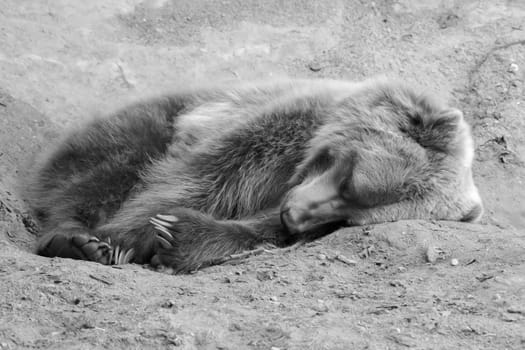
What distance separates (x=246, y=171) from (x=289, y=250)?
0.62 m

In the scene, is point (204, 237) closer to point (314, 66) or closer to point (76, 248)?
point (76, 248)

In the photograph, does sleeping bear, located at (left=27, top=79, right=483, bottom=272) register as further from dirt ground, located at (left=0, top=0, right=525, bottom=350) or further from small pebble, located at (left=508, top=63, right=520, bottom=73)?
small pebble, located at (left=508, top=63, right=520, bottom=73)

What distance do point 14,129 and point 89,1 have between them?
Answer: 1.71m

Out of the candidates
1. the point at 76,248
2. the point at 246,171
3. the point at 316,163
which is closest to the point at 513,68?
the point at 316,163

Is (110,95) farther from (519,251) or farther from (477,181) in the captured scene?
(519,251)

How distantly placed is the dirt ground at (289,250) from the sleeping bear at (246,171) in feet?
0.59

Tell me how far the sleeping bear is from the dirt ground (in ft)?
0.59

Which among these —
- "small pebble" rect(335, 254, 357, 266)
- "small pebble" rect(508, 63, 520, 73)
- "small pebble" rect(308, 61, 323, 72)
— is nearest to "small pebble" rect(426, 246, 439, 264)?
"small pebble" rect(335, 254, 357, 266)

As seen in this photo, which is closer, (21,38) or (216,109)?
(216,109)

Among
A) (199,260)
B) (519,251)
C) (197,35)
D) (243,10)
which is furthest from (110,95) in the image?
(519,251)

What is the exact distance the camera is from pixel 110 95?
5.68 m

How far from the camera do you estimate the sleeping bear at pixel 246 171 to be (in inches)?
153

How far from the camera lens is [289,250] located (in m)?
3.81

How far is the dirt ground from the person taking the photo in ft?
8.84
